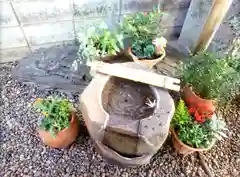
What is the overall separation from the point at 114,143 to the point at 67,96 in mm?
627

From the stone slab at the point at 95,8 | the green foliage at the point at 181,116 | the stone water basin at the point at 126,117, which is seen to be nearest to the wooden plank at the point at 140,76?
the stone water basin at the point at 126,117

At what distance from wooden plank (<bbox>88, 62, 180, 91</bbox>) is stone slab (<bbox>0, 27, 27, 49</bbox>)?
772 mm

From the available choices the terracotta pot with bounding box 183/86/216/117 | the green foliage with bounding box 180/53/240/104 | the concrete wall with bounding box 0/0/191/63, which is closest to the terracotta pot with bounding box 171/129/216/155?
the terracotta pot with bounding box 183/86/216/117

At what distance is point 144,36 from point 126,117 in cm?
65

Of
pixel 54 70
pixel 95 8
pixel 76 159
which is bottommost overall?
pixel 76 159

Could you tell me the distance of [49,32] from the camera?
181 centimetres

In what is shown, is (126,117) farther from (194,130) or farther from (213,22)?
(213,22)

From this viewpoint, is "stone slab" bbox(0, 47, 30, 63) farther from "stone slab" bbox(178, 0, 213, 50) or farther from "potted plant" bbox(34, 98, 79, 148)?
"stone slab" bbox(178, 0, 213, 50)

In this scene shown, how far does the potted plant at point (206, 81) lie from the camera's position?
55.5 inches

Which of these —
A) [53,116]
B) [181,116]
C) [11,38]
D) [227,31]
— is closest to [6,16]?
[11,38]

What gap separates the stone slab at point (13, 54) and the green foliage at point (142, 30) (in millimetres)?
794

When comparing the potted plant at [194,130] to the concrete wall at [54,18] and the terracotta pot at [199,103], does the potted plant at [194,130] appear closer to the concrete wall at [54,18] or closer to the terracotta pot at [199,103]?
the terracotta pot at [199,103]

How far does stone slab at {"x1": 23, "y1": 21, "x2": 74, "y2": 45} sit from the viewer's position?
1.76 meters

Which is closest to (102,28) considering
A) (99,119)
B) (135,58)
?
(135,58)
